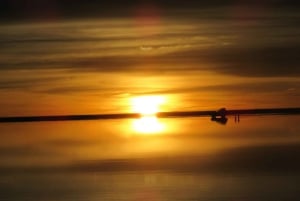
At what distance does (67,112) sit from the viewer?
11.5 meters

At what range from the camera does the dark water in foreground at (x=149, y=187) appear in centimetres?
765

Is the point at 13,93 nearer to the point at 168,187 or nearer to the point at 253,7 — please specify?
the point at 168,187

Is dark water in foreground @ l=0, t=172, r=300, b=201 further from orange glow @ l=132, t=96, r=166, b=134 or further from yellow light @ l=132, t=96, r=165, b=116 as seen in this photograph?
yellow light @ l=132, t=96, r=165, b=116

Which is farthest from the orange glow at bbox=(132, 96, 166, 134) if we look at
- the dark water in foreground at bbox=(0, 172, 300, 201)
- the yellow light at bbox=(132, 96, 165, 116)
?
the dark water in foreground at bbox=(0, 172, 300, 201)

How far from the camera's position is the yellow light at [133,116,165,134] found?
10344mm

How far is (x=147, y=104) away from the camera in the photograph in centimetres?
1204

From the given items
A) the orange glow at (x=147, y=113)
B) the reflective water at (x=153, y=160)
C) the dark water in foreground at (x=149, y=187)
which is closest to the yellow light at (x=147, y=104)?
the orange glow at (x=147, y=113)

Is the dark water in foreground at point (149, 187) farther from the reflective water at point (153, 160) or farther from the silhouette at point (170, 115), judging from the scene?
the silhouette at point (170, 115)

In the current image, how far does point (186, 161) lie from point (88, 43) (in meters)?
10.9

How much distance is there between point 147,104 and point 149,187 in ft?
13.4

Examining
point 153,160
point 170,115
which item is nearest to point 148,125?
point 170,115

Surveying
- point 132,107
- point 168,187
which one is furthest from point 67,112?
point 168,187

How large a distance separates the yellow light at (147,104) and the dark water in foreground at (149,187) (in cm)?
265

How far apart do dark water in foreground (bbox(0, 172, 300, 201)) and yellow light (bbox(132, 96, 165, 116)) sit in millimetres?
2652
